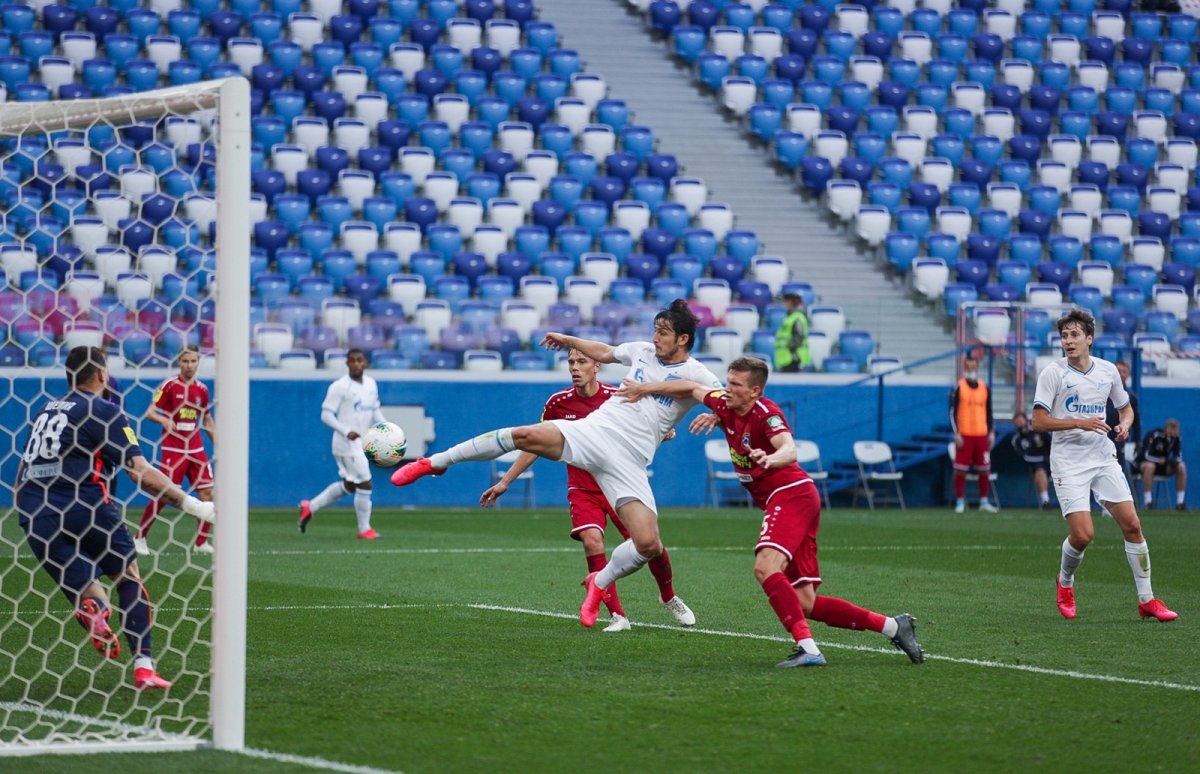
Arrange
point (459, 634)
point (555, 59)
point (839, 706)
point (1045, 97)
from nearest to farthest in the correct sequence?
point (839, 706) → point (459, 634) → point (555, 59) → point (1045, 97)

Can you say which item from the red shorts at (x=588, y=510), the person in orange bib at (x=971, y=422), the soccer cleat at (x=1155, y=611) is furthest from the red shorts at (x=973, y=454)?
the red shorts at (x=588, y=510)

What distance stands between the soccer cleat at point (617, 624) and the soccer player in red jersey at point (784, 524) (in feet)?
5.59

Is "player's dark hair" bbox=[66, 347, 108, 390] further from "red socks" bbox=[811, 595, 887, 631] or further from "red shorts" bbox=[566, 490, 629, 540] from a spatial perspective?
"red socks" bbox=[811, 595, 887, 631]

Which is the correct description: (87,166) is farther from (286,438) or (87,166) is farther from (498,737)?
(498,737)

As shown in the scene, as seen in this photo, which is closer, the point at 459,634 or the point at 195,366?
the point at 459,634

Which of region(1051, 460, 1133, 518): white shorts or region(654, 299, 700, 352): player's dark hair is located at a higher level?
region(654, 299, 700, 352): player's dark hair

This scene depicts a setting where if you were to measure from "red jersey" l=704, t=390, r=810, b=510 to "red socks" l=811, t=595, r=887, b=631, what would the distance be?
1.97ft

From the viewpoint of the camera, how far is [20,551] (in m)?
15.1

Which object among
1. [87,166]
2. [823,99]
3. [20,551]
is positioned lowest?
[20,551]

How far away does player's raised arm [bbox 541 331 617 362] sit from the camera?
9812mm

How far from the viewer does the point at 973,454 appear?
22.7m

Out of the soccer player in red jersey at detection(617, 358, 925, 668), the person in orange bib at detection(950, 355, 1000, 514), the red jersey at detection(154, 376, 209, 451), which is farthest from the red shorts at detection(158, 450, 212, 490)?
the person in orange bib at detection(950, 355, 1000, 514)

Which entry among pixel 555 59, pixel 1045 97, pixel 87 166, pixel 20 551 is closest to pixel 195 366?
pixel 20 551

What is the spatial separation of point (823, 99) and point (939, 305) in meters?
5.47
